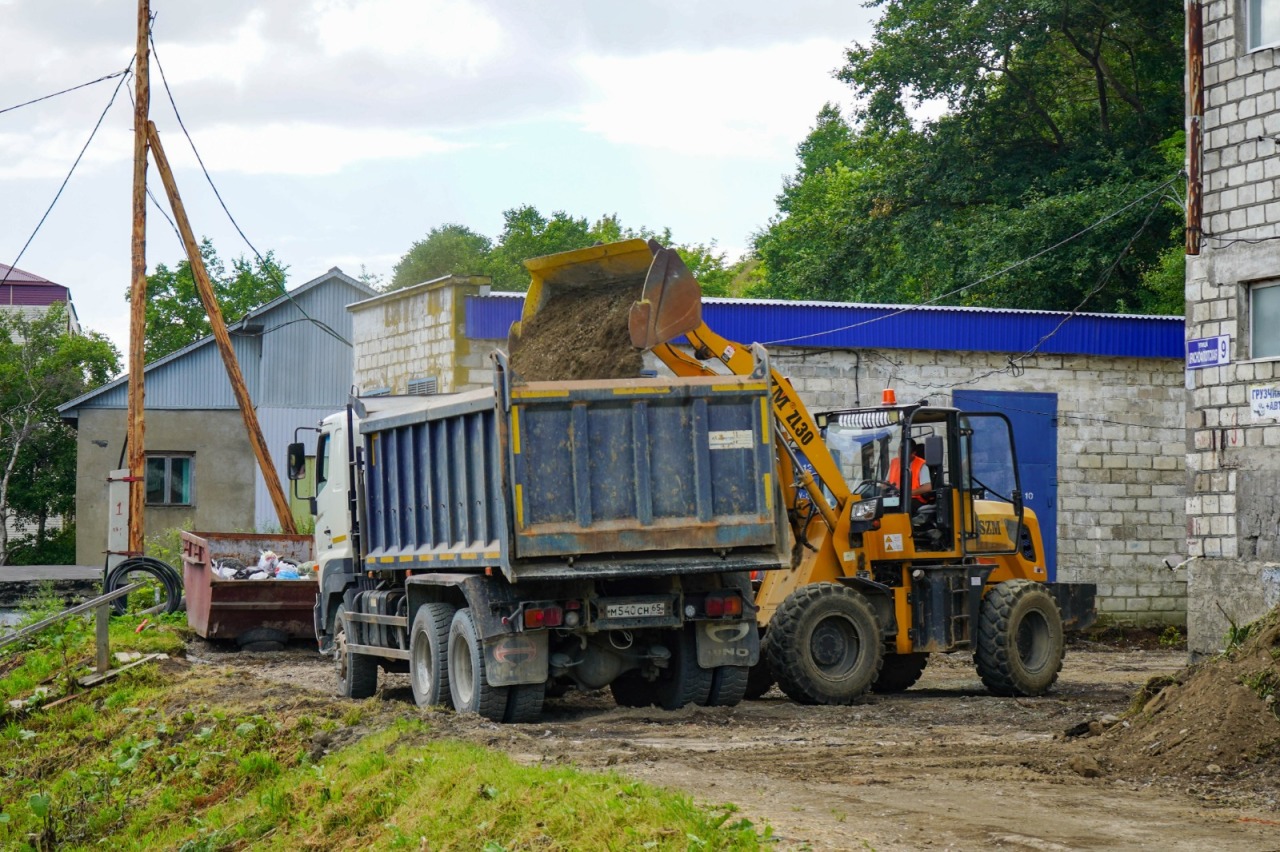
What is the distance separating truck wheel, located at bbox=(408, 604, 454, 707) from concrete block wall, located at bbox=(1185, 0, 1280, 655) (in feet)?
29.6

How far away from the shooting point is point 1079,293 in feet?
110

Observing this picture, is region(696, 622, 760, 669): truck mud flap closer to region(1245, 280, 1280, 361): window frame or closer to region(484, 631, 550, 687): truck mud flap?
region(484, 631, 550, 687): truck mud flap

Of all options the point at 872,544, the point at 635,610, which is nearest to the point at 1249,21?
the point at 872,544

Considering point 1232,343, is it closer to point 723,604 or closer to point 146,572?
point 723,604

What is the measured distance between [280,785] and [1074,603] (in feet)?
27.8

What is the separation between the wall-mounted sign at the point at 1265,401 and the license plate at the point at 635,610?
839cm

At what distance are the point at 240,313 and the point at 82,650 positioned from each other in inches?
1911

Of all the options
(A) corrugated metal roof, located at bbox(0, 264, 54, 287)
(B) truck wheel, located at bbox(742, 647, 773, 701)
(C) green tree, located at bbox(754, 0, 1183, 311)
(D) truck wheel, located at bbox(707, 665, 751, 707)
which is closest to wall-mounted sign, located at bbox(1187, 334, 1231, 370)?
(B) truck wheel, located at bbox(742, 647, 773, 701)

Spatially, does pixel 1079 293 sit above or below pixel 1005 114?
below

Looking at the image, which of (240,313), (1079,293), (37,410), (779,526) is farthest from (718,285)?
(779,526)

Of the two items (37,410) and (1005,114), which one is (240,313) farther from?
(1005,114)

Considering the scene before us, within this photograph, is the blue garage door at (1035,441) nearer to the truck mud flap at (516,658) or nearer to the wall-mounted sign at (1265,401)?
the wall-mounted sign at (1265,401)

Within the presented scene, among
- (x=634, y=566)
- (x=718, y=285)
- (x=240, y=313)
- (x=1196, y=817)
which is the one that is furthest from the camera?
(x=718, y=285)

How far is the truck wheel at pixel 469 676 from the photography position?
11.6m
